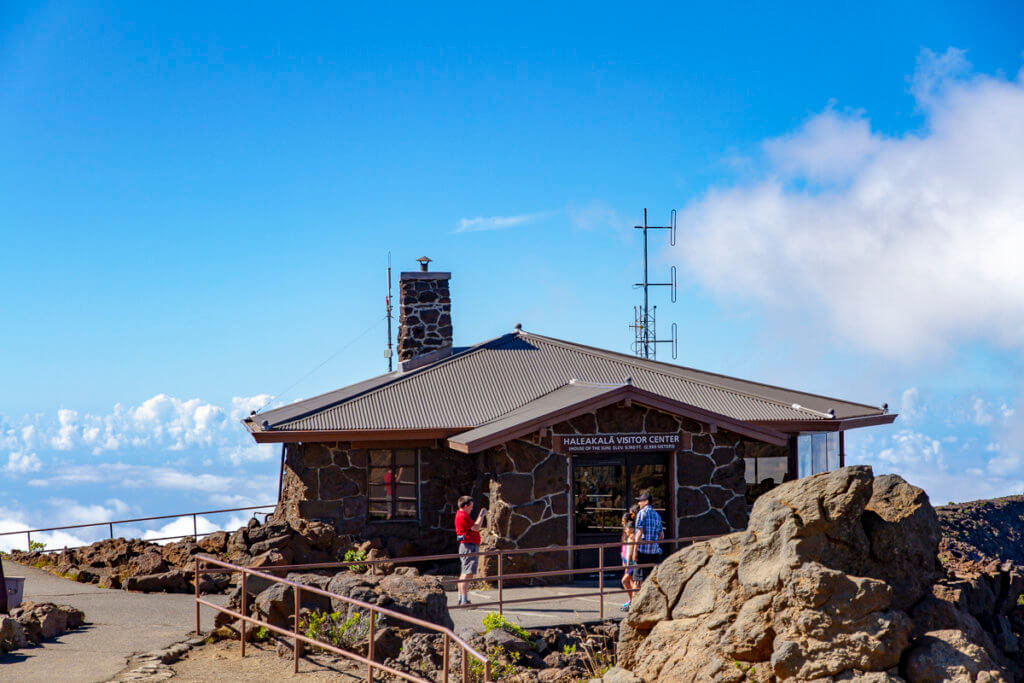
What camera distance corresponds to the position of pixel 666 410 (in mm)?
17172

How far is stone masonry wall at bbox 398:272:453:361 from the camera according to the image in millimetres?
22266

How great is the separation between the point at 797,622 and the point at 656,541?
6.52 m

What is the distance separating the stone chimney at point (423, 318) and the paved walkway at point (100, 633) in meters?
7.98

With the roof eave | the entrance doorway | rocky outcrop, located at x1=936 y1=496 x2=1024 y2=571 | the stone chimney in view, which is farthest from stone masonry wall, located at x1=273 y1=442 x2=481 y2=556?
rocky outcrop, located at x1=936 y1=496 x2=1024 y2=571

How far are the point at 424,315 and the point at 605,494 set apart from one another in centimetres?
699

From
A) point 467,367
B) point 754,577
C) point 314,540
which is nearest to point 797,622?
point 754,577

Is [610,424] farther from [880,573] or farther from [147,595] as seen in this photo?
[880,573]

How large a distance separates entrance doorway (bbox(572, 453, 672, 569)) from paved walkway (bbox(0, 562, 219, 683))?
627cm

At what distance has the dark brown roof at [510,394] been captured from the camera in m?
18.6

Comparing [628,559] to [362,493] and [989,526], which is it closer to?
[362,493]

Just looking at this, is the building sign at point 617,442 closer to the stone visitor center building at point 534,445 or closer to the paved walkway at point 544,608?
the stone visitor center building at point 534,445

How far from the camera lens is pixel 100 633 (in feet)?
41.4

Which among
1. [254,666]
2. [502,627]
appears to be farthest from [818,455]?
[254,666]

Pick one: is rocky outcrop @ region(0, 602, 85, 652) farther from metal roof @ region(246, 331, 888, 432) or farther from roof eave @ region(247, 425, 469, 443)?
metal roof @ region(246, 331, 888, 432)
